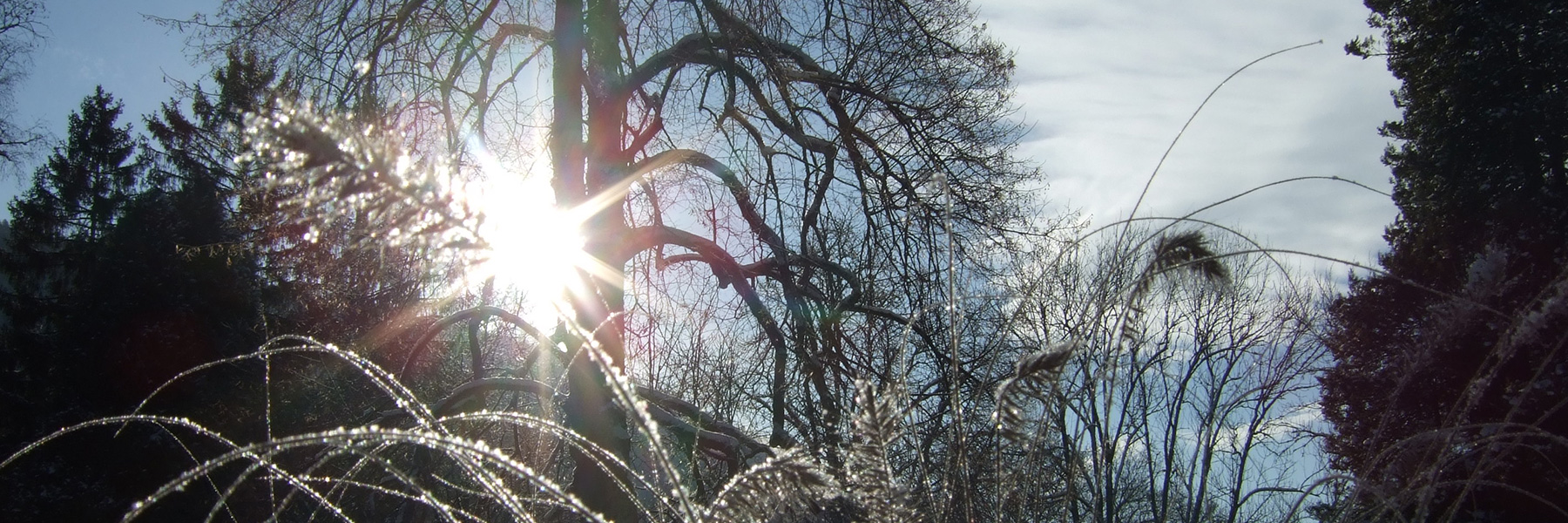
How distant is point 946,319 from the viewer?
6566 millimetres

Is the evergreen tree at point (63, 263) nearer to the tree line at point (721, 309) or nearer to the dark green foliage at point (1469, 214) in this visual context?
the tree line at point (721, 309)

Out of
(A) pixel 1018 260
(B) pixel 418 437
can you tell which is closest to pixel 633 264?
(A) pixel 1018 260

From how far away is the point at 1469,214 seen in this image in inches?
417

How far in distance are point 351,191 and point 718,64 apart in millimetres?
5311

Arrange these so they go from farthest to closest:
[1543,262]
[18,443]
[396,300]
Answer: [18,443], [1543,262], [396,300]

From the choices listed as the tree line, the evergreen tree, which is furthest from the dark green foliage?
the evergreen tree

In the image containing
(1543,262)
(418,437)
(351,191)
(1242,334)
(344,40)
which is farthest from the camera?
(1242,334)

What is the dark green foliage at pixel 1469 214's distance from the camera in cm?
926

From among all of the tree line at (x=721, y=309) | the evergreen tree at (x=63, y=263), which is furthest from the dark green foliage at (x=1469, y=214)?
the evergreen tree at (x=63, y=263)

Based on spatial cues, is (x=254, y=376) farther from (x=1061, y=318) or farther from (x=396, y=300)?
(x=1061, y=318)

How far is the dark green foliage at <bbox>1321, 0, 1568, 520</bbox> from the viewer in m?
9.26

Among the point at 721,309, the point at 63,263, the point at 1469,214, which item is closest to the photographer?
the point at 721,309

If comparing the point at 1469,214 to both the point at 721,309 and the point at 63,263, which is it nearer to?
the point at 721,309

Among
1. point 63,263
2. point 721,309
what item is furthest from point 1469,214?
point 63,263
